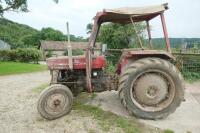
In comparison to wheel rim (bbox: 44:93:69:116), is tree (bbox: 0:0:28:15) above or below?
above

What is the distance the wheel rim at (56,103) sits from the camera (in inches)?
234

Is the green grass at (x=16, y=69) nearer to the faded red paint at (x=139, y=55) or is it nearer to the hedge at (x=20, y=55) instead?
the hedge at (x=20, y=55)

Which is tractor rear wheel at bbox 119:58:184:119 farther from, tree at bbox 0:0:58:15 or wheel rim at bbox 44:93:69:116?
tree at bbox 0:0:58:15

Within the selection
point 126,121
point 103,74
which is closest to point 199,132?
point 126,121

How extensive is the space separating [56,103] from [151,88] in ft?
6.64

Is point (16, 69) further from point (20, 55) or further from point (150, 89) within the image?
point (150, 89)

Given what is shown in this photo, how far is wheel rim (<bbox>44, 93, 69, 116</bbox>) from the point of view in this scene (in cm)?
594

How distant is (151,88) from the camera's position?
6031 mm

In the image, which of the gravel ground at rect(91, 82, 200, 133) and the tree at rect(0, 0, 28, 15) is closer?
the gravel ground at rect(91, 82, 200, 133)

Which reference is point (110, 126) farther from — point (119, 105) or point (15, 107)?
point (15, 107)

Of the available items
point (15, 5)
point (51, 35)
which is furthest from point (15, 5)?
point (51, 35)

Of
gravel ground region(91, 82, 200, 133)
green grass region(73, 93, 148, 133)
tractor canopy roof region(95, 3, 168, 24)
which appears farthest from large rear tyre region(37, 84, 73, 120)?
tractor canopy roof region(95, 3, 168, 24)

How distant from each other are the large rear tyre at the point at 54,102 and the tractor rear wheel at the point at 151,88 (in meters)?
1.18

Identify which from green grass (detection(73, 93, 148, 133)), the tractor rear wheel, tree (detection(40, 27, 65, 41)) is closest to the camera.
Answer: green grass (detection(73, 93, 148, 133))
